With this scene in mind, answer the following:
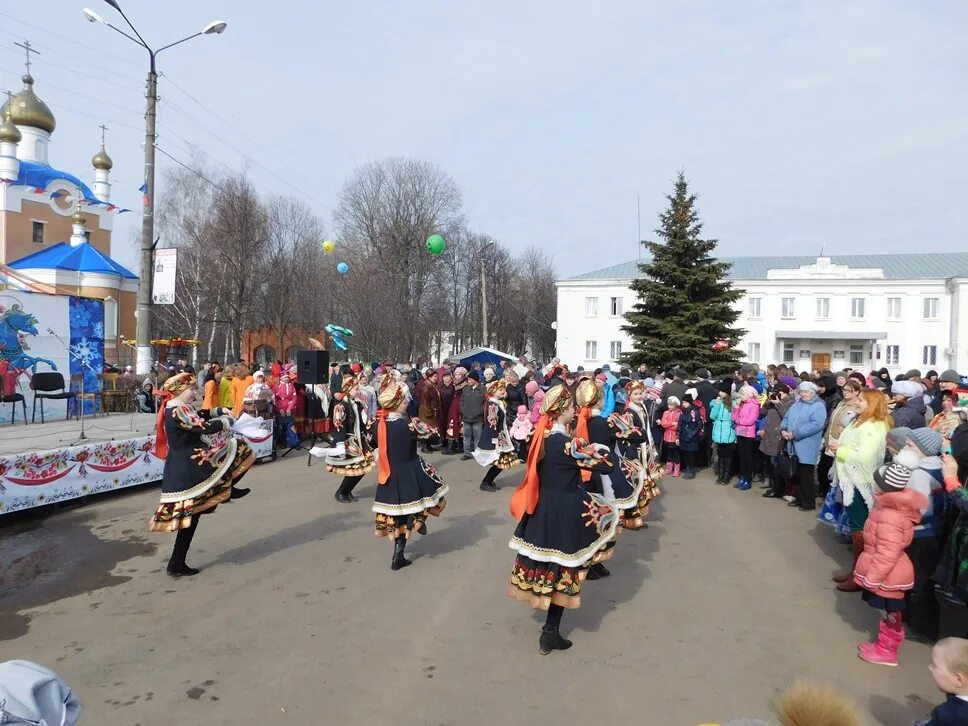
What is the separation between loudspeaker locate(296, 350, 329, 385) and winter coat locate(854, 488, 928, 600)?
10.7 metres

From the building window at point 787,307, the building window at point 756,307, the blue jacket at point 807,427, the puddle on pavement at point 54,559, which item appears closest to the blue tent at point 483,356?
the blue jacket at point 807,427

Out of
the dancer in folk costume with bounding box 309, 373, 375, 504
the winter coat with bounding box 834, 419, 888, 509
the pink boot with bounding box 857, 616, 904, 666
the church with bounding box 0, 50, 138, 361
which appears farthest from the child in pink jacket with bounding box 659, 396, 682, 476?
the church with bounding box 0, 50, 138, 361

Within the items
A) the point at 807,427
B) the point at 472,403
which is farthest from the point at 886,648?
the point at 472,403

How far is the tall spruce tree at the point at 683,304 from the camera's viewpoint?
23109 millimetres

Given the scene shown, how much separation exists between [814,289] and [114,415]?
40.7m

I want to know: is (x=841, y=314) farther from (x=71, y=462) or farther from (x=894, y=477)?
(x=71, y=462)

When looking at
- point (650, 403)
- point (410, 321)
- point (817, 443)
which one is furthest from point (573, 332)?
point (817, 443)

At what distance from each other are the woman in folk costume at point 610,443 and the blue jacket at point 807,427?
295 cm

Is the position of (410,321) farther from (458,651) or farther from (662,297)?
(458,651)

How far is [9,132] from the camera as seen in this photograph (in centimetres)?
3225

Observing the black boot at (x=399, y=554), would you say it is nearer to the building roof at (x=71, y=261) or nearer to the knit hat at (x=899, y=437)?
the knit hat at (x=899, y=437)

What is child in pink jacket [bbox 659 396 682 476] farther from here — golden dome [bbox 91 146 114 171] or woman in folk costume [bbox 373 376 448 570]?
golden dome [bbox 91 146 114 171]

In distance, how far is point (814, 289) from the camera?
40531mm

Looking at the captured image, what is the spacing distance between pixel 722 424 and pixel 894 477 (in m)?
6.21
